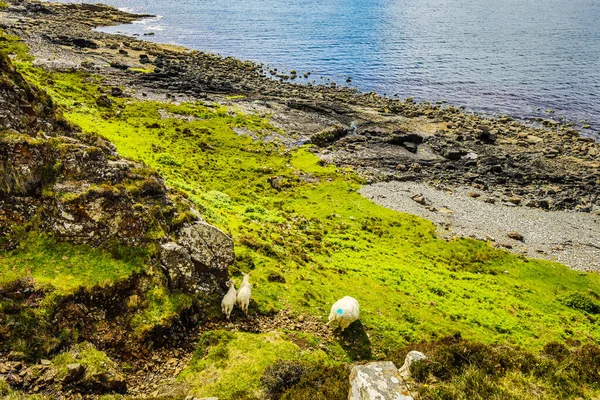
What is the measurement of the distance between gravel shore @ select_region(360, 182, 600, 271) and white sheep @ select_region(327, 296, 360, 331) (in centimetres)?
2488

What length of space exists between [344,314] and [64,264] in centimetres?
1257

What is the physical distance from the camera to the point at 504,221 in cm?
4375

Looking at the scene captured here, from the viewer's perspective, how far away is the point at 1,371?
10.4 meters

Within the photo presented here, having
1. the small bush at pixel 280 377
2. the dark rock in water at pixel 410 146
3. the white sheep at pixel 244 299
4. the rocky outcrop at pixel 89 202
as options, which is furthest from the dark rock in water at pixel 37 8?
the small bush at pixel 280 377

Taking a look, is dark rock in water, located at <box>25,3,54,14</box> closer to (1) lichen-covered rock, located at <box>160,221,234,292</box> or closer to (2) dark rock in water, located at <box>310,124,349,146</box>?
(2) dark rock in water, located at <box>310,124,349,146</box>

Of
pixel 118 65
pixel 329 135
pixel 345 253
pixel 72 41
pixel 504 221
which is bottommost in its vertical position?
pixel 504 221

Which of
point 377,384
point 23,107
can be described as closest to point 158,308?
point 377,384

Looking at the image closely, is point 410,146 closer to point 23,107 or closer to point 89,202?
point 89,202

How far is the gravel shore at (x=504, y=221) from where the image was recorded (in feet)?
126

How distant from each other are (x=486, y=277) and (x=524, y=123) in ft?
190

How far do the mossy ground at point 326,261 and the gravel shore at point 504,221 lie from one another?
2772 millimetres

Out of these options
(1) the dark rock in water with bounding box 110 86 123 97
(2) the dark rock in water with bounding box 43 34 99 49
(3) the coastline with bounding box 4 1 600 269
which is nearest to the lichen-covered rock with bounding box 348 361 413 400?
(3) the coastline with bounding box 4 1 600 269

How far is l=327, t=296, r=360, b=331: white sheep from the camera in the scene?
17.8 m

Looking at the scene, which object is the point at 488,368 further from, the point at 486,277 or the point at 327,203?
the point at 327,203
